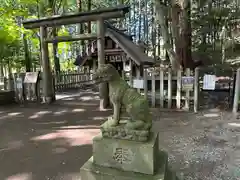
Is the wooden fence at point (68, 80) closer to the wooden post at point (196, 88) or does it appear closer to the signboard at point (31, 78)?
the signboard at point (31, 78)

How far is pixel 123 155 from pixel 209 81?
18.6 ft

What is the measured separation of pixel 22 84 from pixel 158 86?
6.61 meters

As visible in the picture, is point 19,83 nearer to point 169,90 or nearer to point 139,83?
point 139,83

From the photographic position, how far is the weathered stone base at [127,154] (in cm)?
216

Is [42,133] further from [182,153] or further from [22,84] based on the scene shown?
[22,84]

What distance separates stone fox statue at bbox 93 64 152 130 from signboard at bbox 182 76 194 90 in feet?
16.2

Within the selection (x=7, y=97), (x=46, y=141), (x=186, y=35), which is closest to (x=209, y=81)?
(x=186, y=35)

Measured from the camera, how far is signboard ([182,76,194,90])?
6766 mm

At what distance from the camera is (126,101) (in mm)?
2332

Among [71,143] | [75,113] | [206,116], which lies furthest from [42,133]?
[206,116]

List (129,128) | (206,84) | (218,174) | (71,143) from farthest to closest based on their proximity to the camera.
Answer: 1. (206,84)
2. (71,143)
3. (218,174)
4. (129,128)

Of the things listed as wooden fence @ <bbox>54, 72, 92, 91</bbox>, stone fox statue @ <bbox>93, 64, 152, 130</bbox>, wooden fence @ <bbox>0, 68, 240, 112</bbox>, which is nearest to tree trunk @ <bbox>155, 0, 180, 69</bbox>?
wooden fence @ <bbox>0, 68, 240, 112</bbox>

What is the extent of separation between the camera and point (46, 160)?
350 centimetres

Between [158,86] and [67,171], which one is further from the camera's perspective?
[158,86]
